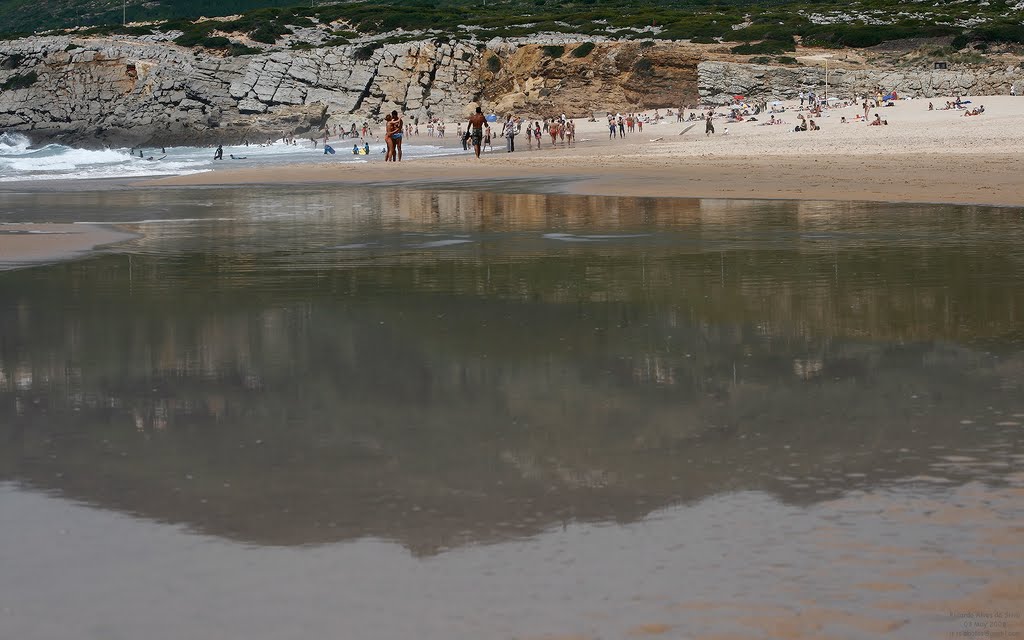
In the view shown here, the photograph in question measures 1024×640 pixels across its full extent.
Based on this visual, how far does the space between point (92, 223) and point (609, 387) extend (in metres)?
13.6

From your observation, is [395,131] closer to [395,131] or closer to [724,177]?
[395,131]

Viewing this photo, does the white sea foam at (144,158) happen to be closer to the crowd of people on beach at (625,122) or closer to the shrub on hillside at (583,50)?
the crowd of people on beach at (625,122)

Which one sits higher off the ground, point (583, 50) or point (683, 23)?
point (683, 23)

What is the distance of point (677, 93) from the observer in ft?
229

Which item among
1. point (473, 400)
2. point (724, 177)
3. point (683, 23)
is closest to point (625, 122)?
point (683, 23)

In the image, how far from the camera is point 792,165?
28641 millimetres

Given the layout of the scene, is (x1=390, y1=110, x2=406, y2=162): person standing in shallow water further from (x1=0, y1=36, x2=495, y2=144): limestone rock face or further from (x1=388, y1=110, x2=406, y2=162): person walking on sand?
(x1=0, y1=36, x2=495, y2=144): limestone rock face

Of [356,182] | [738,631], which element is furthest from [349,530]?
[356,182]

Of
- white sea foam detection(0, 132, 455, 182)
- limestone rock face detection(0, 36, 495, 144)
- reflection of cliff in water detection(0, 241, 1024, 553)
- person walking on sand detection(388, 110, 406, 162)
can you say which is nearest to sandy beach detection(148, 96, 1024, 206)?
person walking on sand detection(388, 110, 406, 162)

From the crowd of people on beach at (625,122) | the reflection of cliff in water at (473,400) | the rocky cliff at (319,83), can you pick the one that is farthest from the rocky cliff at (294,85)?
the reflection of cliff in water at (473,400)

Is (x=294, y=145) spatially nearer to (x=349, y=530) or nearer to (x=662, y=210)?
(x=662, y=210)

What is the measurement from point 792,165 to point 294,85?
52.9 m

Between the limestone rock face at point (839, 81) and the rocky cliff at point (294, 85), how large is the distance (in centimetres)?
220

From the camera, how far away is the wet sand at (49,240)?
13156 millimetres
